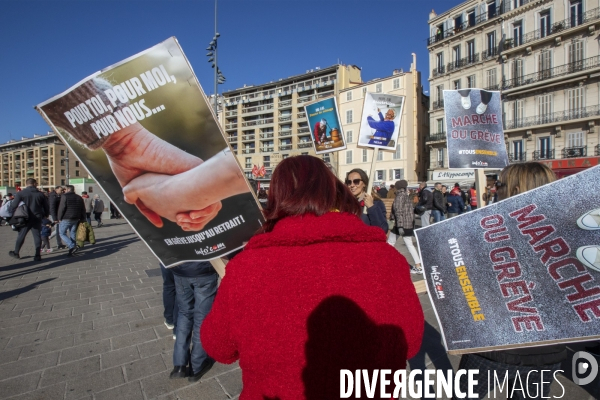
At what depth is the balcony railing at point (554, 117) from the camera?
82.4ft

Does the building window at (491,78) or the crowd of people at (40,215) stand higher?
the building window at (491,78)

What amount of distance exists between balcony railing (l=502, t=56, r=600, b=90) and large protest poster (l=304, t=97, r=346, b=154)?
1137 inches

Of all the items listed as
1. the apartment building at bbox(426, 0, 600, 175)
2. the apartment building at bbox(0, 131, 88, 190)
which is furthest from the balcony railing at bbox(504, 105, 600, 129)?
the apartment building at bbox(0, 131, 88, 190)

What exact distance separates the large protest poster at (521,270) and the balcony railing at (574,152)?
31.1 metres

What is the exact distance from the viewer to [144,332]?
3.71 m

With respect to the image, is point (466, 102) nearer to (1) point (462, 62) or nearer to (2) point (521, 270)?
(2) point (521, 270)

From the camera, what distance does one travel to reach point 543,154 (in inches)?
1093

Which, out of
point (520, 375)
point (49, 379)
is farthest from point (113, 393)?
point (520, 375)

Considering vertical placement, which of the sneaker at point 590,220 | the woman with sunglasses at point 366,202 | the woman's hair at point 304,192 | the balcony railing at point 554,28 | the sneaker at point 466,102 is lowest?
the woman with sunglasses at point 366,202

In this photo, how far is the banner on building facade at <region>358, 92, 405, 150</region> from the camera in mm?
4949

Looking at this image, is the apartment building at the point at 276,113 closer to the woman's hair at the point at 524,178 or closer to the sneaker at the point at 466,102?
the sneaker at the point at 466,102

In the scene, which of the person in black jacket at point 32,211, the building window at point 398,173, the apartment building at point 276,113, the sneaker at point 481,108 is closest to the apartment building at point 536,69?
the building window at point 398,173

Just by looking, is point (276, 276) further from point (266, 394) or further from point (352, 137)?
point (352, 137)

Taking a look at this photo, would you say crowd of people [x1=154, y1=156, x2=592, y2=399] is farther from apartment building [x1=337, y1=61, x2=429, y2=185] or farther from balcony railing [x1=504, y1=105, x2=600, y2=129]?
apartment building [x1=337, y1=61, x2=429, y2=185]
